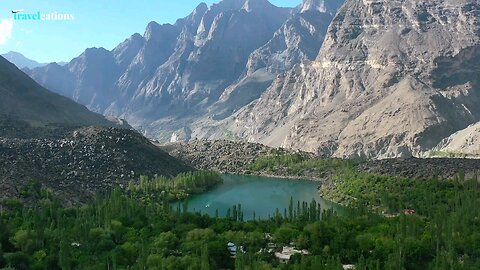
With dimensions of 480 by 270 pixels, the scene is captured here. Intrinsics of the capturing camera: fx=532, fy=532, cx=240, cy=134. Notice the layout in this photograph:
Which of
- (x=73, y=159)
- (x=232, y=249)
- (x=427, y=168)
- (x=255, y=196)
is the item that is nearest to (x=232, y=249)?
(x=232, y=249)

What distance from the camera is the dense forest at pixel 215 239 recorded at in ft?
188

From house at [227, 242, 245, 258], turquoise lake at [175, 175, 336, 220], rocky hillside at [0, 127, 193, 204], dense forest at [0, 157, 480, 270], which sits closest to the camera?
dense forest at [0, 157, 480, 270]

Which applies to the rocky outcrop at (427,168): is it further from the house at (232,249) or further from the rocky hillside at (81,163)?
the house at (232,249)

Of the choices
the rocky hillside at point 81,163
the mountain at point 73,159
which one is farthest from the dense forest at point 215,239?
the mountain at point 73,159

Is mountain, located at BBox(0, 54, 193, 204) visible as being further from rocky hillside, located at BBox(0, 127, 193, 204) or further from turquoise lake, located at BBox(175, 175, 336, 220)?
turquoise lake, located at BBox(175, 175, 336, 220)

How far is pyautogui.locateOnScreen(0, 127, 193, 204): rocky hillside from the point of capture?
99562 millimetres

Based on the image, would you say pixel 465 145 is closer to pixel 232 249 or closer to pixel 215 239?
pixel 215 239

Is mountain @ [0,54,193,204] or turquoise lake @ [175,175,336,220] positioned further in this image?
turquoise lake @ [175,175,336,220]

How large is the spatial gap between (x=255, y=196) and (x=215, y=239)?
6841cm

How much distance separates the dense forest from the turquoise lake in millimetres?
25329

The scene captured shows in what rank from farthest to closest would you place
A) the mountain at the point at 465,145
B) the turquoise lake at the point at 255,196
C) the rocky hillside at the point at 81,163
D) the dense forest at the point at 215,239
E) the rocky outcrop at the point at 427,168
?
1. the mountain at the point at 465,145
2. the rocky outcrop at the point at 427,168
3. the turquoise lake at the point at 255,196
4. the rocky hillside at the point at 81,163
5. the dense forest at the point at 215,239

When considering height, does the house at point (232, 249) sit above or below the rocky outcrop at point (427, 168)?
below

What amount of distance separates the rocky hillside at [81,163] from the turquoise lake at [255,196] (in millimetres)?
16968

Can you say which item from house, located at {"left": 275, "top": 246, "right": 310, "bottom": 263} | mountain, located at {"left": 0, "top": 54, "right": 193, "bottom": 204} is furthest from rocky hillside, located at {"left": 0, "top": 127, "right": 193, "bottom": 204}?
house, located at {"left": 275, "top": 246, "right": 310, "bottom": 263}
